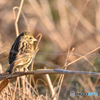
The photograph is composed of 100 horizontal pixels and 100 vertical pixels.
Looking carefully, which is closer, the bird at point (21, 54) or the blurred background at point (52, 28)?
the bird at point (21, 54)

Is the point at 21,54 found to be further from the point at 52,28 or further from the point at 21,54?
the point at 52,28

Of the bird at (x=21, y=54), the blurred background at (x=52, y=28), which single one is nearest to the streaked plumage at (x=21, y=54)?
the bird at (x=21, y=54)

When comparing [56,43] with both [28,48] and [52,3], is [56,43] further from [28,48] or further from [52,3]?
[28,48]

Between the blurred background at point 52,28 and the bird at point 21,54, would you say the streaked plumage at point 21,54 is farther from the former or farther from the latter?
the blurred background at point 52,28

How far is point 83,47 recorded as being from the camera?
21.3 feet

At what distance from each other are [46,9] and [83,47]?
1.54m

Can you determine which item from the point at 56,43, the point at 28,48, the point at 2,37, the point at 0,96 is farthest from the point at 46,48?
the point at 0,96

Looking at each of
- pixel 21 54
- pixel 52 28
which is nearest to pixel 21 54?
pixel 21 54

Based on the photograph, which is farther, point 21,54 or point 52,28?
point 52,28

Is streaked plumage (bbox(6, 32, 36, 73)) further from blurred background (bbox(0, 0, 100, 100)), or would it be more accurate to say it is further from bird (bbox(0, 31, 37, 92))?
blurred background (bbox(0, 0, 100, 100))

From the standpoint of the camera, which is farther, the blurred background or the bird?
the blurred background

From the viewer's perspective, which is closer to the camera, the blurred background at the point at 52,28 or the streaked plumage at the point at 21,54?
the streaked plumage at the point at 21,54

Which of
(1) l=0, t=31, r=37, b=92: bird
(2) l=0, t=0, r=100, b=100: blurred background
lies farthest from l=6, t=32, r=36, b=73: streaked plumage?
(2) l=0, t=0, r=100, b=100: blurred background

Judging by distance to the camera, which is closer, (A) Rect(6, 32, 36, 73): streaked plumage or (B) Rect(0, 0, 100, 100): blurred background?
(A) Rect(6, 32, 36, 73): streaked plumage
